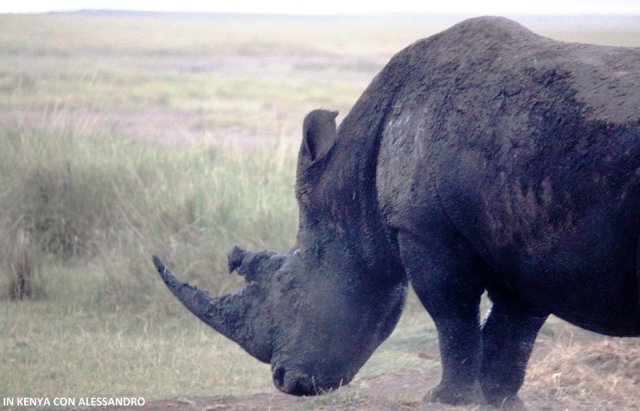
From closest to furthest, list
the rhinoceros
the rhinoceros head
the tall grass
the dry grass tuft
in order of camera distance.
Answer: the rhinoceros < the rhinoceros head < the dry grass tuft < the tall grass

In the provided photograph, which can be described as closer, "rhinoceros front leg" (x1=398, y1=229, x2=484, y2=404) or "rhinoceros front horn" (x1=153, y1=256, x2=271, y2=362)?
"rhinoceros front leg" (x1=398, y1=229, x2=484, y2=404)

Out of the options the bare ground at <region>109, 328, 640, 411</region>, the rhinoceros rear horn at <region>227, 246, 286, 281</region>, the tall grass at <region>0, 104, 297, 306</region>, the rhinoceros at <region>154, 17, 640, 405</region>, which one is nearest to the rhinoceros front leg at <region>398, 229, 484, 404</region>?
the rhinoceros at <region>154, 17, 640, 405</region>

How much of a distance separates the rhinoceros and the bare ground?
0.22m

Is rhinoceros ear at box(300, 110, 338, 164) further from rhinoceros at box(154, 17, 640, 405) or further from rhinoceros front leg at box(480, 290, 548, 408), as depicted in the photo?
rhinoceros front leg at box(480, 290, 548, 408)

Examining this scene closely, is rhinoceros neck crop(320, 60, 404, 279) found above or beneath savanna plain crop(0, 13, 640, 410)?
above

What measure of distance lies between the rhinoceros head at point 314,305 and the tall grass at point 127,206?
3457mm

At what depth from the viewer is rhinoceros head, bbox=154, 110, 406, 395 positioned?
550 centimetres

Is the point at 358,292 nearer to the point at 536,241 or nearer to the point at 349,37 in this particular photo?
the point at 536,241

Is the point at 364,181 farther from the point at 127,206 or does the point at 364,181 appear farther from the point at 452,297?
the point at 127,206

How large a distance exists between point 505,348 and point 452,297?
62cm

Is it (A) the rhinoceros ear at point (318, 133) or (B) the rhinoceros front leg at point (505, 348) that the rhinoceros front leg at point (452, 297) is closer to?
(B) the rhinoceros front leg at point (505, 348)

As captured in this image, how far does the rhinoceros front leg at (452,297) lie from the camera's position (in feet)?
16.2

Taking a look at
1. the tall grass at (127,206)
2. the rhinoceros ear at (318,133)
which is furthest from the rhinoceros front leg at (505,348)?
the tall grass at (127,206)

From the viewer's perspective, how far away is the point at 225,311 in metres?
5.76
